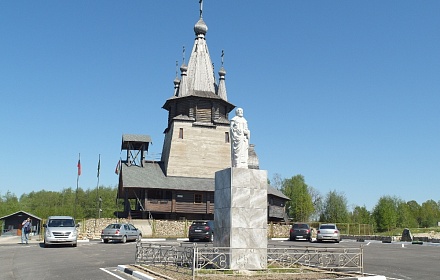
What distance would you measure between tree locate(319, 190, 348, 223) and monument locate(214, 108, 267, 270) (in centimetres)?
8345

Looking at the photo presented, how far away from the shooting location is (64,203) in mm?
120250

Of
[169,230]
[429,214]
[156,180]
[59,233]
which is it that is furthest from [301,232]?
[429,214]

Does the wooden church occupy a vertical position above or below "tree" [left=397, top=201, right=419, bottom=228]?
above

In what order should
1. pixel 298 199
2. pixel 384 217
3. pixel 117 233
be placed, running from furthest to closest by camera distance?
pixel 298 199 < pixel 384 217 < pixel 117 233

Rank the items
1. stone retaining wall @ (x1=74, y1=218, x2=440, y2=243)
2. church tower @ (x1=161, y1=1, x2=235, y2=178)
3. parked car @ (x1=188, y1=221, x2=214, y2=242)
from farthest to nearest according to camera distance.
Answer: church tower @ (x1=161, y1=1, x2=235, y2=178)
stone retaining wall @ (x1=74, y1=218, x2=440, y2=243)
parked car @ (x1=188, y1=221, x2=214, y2=242)

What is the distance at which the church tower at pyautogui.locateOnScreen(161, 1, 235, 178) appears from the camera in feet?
178

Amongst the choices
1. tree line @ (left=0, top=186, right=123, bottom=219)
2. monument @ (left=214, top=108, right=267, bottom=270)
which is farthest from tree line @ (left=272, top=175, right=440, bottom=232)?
monument @ (left=214, top=108, right=267, bottom=270)

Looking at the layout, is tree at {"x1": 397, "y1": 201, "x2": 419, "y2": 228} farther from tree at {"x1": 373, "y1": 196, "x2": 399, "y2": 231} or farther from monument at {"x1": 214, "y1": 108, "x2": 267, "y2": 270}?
monument at {"x1": 214, "y1": 108, "x2": 267, "y2": 270}

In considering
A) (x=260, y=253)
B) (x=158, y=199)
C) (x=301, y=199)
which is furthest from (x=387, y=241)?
(x=301, y=199)

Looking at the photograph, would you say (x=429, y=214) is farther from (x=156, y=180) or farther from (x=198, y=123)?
(x=156, y=180)

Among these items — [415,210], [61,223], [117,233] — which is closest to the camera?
[61,223]

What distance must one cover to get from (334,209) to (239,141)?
85650 mm

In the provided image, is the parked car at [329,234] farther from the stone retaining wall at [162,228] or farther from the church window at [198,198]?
the church window at [198,198]

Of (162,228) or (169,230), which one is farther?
(169,230)
